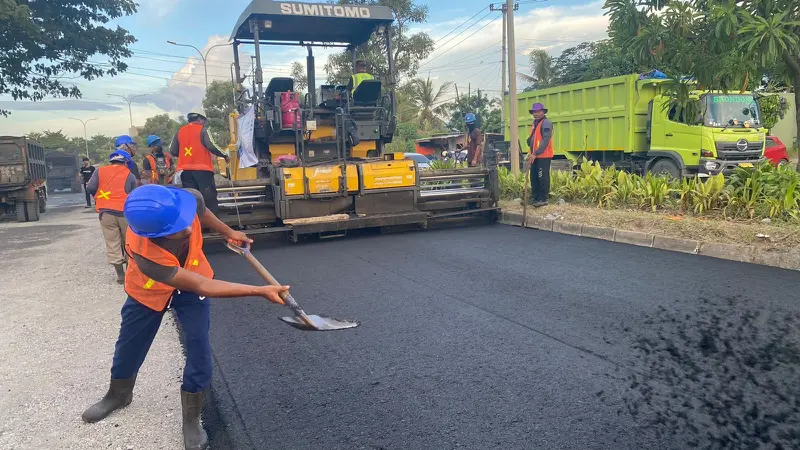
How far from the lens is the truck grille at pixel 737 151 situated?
10883 mm

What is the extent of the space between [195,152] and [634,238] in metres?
5.35

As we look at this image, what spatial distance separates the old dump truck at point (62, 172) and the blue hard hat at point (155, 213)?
36413 millimetres

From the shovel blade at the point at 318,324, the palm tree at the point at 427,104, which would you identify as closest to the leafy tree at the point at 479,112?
the palm tree at the point at 427,104

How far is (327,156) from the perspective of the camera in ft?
28.6

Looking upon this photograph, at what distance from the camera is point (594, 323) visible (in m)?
4.05

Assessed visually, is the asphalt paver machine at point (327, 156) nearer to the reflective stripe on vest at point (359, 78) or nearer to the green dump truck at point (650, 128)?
the reflective stripe on vest at point (359, 78)

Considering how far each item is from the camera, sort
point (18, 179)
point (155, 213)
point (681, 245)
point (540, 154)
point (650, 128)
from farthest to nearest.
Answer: point (18, 179) < point (650, 128) < point (540, 154) < point (681, 245) < point (155, 213)

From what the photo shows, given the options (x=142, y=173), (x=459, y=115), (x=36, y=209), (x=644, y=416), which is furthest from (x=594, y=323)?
(x=459, y=115)

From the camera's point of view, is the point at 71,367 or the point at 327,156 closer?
the point at 71,367

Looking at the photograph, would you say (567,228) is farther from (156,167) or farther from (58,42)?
(58,42)

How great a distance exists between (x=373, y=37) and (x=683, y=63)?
450 centimetres

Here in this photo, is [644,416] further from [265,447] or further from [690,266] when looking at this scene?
[690,266]

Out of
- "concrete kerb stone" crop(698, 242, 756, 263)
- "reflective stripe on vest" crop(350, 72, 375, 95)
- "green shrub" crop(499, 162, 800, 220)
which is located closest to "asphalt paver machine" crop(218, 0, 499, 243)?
"reflective stripe on vest" crop(350, 72, 375, 95)

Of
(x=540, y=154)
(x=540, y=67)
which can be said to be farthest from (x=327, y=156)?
(x=540, y=67)
